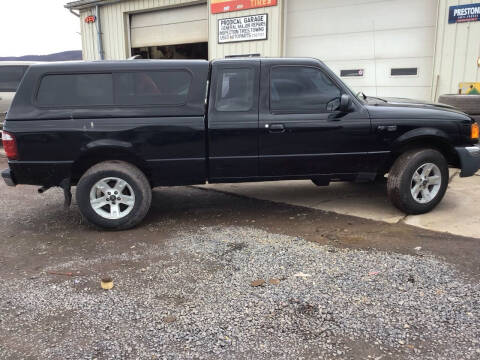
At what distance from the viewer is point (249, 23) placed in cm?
1068

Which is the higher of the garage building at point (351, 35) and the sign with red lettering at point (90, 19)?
the sign with red lettering at point (90, 19)

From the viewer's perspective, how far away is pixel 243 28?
35.6 feet

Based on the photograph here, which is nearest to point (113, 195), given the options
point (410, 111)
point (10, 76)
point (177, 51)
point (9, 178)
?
point (9, 178)

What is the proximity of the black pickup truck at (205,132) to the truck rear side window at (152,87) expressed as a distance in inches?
0.4

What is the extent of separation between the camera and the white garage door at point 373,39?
866 centimetres

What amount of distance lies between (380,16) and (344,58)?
44.8 inches

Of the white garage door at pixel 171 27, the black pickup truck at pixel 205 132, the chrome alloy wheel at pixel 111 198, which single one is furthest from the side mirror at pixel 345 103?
the white garage door at pixel 171 27

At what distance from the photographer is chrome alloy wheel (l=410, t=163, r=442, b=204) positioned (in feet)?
16.1

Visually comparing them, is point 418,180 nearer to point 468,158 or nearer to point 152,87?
point 468,158

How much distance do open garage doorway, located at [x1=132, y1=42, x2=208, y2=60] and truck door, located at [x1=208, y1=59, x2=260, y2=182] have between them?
8.17 meters

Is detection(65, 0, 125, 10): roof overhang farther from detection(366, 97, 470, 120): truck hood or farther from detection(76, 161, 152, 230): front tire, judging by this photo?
detection(366, 97, 470, 120): truck hood

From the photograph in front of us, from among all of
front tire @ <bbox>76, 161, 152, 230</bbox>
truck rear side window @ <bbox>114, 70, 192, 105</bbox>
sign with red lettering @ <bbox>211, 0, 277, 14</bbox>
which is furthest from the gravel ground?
sign with red lettering @ <bbox>211, 0, 277, 14</bbox>

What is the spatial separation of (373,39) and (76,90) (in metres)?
6.89

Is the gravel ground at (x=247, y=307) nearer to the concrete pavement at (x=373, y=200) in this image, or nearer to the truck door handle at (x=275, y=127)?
the concrete pavement at (x=373, y=200)
